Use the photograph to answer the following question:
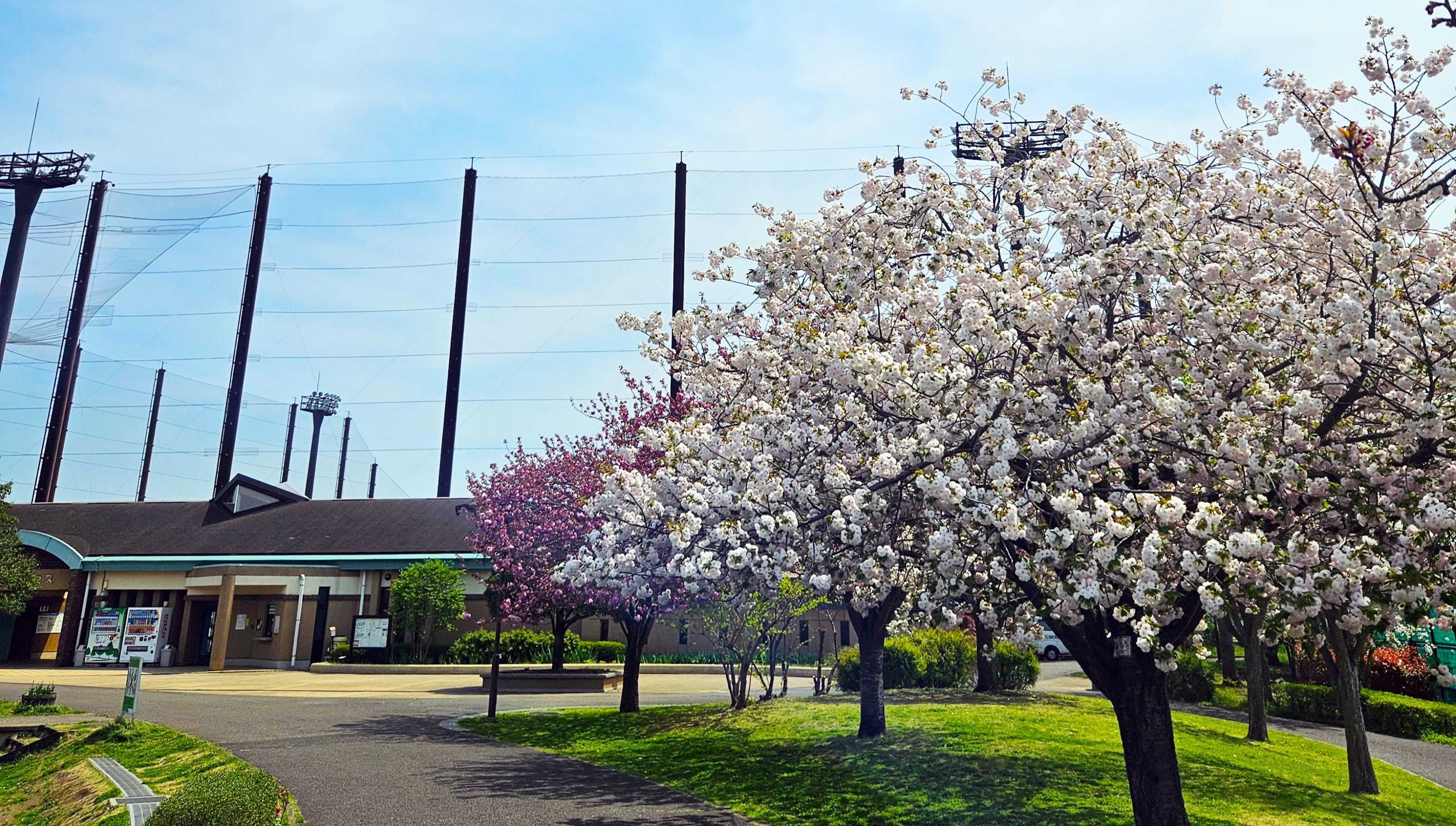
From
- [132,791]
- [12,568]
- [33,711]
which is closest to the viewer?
[132,791]

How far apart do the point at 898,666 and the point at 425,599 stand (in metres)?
17.3

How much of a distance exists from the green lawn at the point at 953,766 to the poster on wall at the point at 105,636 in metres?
22.3

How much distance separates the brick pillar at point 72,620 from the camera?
35688 mm

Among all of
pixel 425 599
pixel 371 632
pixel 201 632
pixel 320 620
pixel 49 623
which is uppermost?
pixel 425 599

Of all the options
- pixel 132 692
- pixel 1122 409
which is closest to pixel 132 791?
pixel 132 692

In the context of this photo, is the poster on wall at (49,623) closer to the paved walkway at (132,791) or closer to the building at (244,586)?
the building at (244,586)

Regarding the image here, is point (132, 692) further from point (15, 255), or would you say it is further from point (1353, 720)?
point (15, 255)

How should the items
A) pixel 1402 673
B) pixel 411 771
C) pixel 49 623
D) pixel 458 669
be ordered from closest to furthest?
pixel 411 771 < pixel 1402 673 < pixel 458 669 < pixel 49 623

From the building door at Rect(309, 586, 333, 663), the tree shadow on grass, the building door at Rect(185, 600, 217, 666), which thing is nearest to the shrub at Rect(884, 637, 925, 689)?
the tree shadow on grass

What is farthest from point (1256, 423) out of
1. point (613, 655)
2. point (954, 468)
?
point (613, 655)

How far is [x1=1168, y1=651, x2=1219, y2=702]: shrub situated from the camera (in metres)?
26.1

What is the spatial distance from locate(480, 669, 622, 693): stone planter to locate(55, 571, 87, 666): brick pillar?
20220 mm


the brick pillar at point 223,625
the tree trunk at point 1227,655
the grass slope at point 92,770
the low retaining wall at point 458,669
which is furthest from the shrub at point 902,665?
the brick pillar at point 223,625

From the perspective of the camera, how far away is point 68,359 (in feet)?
162
